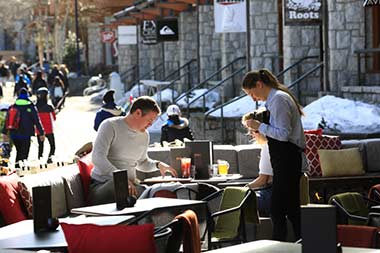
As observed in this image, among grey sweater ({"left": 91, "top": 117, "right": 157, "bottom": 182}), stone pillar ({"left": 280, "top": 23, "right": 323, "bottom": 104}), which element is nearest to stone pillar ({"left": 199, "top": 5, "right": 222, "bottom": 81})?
stone pillar ({"left": 280, "top": 23, "right": 323, "bottom": 104})

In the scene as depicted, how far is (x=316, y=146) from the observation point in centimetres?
1309

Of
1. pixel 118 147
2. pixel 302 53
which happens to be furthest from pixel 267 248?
pixel 302 53

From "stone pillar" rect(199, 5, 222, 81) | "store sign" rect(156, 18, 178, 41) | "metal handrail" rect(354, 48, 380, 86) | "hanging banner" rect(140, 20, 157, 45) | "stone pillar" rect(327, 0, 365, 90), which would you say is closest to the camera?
"metal handrail" rect(354, 48, 380, 86)

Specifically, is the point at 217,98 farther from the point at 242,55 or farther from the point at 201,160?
the point at 201,160

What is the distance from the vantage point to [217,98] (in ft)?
95.9

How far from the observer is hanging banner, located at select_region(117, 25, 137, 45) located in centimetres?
4491

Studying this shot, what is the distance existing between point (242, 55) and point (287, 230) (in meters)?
18.7

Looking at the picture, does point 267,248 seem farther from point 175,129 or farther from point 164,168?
point 175,129

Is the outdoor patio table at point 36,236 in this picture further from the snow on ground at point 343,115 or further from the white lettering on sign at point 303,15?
the white lettering on sign at point 303,15

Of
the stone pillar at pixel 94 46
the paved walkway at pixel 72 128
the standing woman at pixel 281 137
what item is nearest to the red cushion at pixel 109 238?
the standing woman at pixel 281 137

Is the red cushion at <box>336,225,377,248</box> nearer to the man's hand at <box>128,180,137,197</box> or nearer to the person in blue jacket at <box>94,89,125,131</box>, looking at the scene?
the man's hand at <box>128,180,137,197</box>

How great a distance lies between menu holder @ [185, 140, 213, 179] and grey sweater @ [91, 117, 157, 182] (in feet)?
3.00

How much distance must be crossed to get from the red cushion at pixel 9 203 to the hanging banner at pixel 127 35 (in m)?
34.7

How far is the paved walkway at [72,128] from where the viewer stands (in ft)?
80.2
